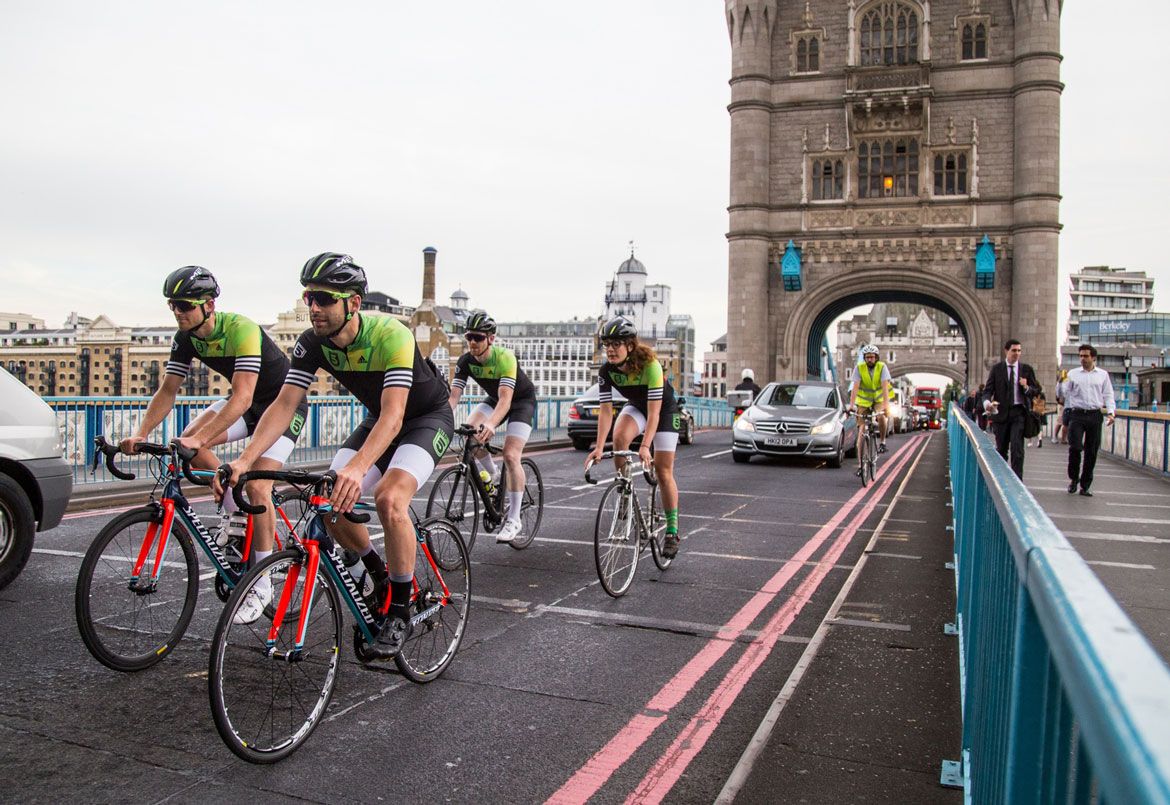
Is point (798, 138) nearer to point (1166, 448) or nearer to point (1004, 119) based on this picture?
point (1004, 119)

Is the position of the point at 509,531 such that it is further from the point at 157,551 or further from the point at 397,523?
the point at 397,523

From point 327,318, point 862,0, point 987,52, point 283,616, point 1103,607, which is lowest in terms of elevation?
point 283,616

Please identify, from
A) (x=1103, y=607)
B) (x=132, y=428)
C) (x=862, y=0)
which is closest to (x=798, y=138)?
(x=862, y=0)

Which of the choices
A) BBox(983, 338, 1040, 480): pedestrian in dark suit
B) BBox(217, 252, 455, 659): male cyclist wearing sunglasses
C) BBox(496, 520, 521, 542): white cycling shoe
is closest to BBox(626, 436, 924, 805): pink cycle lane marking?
BBox(217, 252, 455, 659): male cyclist wearing sunglasses

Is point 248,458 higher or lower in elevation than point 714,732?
higher

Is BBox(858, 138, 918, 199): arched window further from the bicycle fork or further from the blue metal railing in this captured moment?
the blue metal railing

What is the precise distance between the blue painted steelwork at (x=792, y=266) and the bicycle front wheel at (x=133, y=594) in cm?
3553

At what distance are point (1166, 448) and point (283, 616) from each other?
16.9m

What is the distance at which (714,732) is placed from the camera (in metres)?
4.06

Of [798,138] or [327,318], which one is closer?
[327,318]

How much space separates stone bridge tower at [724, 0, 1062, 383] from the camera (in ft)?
117

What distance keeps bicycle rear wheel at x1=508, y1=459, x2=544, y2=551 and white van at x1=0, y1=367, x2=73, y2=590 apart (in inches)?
140

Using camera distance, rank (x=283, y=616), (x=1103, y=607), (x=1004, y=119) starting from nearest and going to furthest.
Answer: (x=1103, y=607) < (x=283, y=616) < (x=1004, y=119)

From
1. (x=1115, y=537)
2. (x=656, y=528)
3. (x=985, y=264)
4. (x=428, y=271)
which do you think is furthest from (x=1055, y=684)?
(x=428, y=271)
